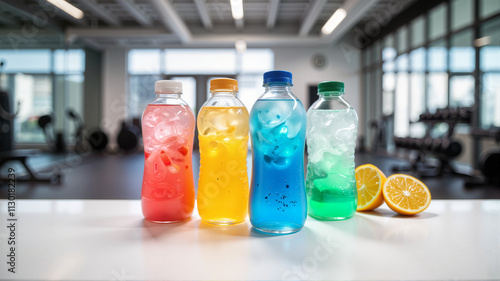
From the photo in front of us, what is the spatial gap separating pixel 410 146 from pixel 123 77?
8220 millimetres

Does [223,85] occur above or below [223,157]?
above

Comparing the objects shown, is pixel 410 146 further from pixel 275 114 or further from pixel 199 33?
pixel 199 33

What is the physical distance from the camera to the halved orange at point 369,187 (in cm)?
77

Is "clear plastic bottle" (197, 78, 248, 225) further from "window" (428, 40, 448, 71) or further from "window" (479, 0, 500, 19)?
"window" (428, 40, 448, 71)

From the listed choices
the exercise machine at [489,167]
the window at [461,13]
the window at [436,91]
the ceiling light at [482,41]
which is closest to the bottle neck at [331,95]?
the exercise machine at [489,167]

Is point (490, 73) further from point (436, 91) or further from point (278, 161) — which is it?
point (278, 161)

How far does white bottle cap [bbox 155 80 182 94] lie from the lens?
643 mm

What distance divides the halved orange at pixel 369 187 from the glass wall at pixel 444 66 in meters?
4.00

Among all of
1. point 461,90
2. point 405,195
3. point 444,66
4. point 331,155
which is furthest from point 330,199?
point 444,66

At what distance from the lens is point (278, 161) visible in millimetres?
585

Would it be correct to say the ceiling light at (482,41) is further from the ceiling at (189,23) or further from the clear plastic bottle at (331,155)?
the clear plastic bottle at (331,155)

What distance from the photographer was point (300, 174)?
1.96 feet

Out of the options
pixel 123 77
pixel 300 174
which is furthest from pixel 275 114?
pixel 123 77

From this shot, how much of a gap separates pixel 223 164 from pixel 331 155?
233 mm
